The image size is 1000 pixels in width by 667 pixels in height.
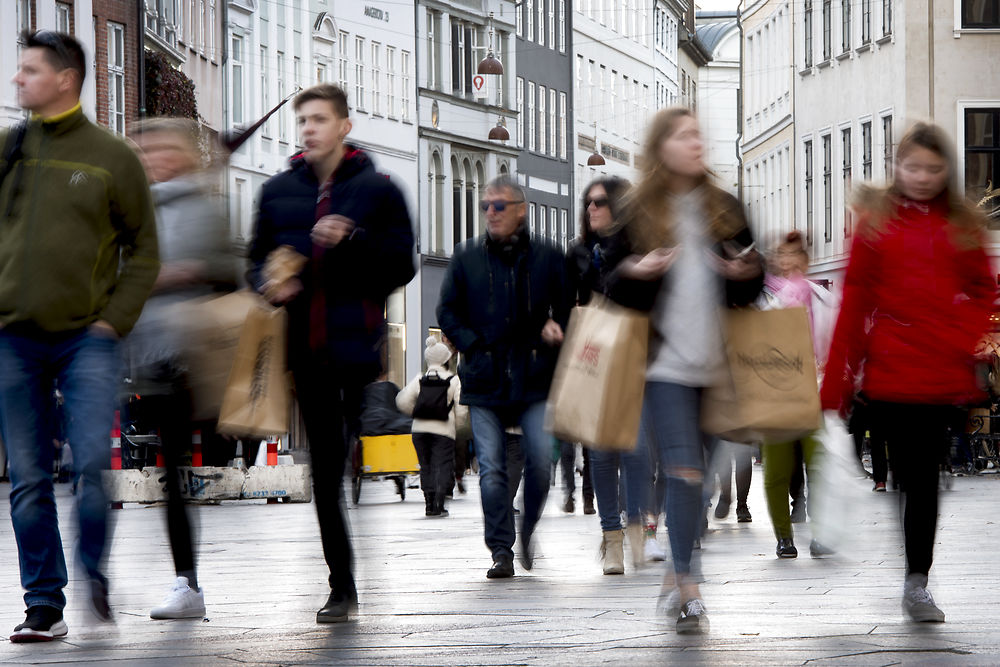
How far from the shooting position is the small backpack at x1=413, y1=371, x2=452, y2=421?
20562mm

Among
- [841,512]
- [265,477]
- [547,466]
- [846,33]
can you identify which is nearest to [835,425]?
[841,512]

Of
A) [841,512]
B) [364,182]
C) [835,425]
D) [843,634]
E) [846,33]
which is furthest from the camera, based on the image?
[846,33]

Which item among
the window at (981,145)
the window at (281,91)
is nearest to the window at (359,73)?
the window at (281,91)

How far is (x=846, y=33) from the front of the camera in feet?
168

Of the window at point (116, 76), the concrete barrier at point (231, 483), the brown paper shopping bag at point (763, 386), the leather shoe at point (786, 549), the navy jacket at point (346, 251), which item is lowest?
the concrete barrier at point (231, 483)

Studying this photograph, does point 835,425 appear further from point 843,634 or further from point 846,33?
point 846,33

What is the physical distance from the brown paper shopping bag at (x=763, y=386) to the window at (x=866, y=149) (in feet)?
138

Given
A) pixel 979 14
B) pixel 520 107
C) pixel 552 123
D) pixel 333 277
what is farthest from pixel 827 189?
pixel 333 277

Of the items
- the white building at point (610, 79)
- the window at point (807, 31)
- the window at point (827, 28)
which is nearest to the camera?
the window at point (827, 28)

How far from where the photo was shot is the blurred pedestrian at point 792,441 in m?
11.5

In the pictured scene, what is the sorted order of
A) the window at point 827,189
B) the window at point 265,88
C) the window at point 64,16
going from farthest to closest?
1. the window at point 265,88
2. the window at point 827,189
3. the window at point 64,16

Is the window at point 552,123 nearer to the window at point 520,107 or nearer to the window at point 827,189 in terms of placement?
the window at point 520,107

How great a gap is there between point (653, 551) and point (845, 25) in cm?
4138

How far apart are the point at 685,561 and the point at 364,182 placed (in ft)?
6.17
